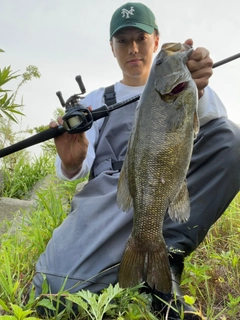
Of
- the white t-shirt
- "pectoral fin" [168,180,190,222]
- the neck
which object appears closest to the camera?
"pectoral fin" [168,180,190,222]

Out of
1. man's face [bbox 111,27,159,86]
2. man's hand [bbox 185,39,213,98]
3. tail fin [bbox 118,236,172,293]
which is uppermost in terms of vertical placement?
man's face [bbox 111,27,159,86]

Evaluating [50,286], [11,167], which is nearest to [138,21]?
[50,286]

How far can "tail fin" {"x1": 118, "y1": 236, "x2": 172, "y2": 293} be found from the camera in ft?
6.45

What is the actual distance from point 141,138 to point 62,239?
114 cm

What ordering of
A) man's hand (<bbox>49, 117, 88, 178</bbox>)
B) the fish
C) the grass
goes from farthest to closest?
man's hand (<bbox>49, 117, 88, 178</bbox>), the grass, the fish

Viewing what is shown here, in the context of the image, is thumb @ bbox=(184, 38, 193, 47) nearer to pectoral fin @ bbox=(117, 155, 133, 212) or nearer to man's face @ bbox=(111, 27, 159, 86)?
pectoral fin @ bbox=(117, 155, 133, 212)

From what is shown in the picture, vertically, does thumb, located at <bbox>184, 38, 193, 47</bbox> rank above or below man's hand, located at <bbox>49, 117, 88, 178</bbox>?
above

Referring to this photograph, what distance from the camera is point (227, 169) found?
252cm

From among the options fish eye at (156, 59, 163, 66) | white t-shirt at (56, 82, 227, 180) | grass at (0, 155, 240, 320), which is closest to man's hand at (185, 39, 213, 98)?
fish eye at (156, 59, 163, 66)

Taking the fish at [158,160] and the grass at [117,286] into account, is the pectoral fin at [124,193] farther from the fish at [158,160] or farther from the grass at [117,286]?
the grass at [117,286]

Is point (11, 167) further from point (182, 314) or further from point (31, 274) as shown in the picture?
point (182, 314)

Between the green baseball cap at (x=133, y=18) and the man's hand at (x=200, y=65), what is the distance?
4.32 ft

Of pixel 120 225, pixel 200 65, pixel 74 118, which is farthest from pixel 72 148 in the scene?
pixel 200 65

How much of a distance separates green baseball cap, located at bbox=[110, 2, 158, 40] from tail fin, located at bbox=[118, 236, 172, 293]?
203 cm
